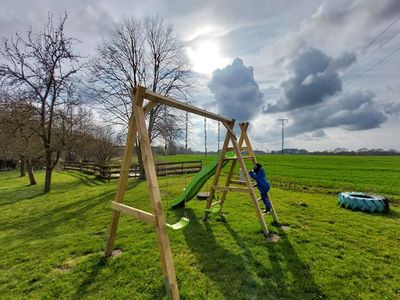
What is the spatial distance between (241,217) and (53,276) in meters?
4.57

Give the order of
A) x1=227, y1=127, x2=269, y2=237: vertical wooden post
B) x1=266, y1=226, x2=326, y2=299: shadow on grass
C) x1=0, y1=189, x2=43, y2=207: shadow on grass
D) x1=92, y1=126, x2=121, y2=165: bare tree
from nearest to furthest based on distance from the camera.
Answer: x1=266, y1=226, x2=326, y2=299: shadow on grass < x1=227, y1=127, x2=269, y2=237: vertical wooden post < x1=0, y1=189, x2=43, y2=207: shadow on grass < x1=92, y1=126, x2=121, y2=165: bare tree

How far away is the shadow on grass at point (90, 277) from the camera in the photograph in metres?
3.28

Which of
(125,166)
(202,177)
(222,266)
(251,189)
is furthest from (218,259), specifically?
(202,177)

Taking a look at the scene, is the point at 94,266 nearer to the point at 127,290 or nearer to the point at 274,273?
the point at 127,290

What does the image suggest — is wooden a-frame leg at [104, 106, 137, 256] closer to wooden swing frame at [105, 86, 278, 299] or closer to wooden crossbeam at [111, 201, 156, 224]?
wooden swing frame at [105, 86, 278, 299]

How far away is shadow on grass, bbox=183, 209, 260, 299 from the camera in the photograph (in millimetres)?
3258

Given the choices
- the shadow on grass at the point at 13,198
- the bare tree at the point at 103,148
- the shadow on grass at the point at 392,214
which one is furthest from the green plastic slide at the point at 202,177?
the bare tree at the point at 103,148

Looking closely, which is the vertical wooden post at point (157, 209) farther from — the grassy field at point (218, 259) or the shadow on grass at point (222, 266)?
the shadow on grass at point (222, 266)

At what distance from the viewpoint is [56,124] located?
13055 mm

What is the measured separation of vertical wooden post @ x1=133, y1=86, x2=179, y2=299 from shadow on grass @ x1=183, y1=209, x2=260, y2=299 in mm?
577

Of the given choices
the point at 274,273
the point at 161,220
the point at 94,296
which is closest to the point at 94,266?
the point at 94,296

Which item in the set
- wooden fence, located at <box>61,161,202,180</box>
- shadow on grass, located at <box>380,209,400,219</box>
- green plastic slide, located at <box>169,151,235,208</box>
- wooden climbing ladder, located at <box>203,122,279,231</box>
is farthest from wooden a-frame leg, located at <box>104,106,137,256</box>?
wooden fence, located at <box>61,161,202,180</box>

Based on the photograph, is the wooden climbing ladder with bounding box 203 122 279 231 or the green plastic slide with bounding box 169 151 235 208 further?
the green plastic slide with bounding box 169 151 235 208

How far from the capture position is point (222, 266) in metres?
3.89
